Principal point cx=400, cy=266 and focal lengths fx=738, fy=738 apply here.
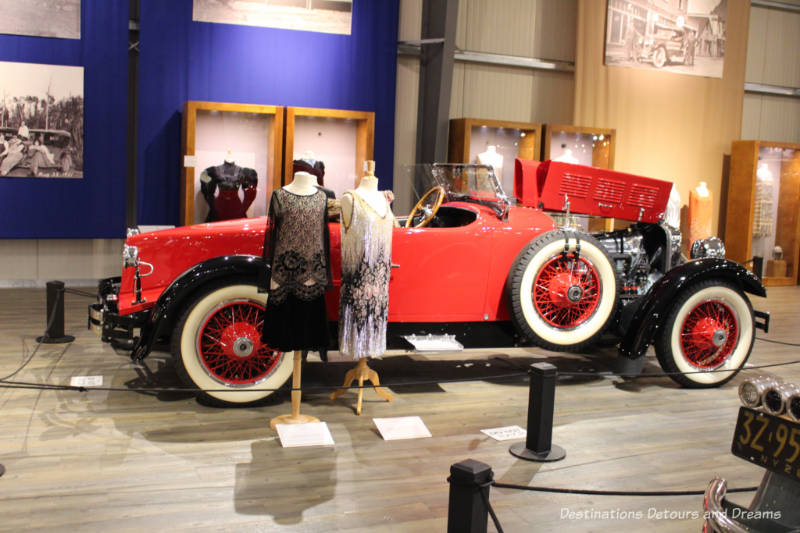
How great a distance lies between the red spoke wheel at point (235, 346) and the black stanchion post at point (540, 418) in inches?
58.4

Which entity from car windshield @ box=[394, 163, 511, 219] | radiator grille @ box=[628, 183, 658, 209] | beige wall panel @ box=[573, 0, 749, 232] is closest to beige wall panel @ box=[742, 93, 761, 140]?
beige wall panel @ box=[573, 0, 749, 232]

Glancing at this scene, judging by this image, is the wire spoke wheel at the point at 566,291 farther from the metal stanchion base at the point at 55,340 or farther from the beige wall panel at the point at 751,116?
the beige wall panel at the point at 751,116

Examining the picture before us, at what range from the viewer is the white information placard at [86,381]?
4.45 m

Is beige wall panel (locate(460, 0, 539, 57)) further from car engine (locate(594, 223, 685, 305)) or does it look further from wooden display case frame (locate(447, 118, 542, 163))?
car engine (locate(594, 223, 685, 305))

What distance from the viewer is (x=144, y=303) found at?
4.20 meters

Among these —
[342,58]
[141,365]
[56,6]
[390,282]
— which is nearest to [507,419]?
[390,282]

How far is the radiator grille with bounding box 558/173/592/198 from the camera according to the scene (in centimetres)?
506

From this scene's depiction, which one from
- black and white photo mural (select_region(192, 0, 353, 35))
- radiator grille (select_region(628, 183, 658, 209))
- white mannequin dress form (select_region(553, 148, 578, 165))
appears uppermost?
black and white photo mural (select_region(192, 0, 353, 35))

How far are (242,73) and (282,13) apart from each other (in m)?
0.83

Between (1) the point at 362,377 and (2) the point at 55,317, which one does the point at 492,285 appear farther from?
(2) the point at 55,317

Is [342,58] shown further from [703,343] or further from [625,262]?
[703,343]

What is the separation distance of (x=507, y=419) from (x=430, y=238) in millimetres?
1167

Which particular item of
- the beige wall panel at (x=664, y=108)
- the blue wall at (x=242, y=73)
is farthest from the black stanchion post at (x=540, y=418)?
the beige wall panel at (x=664, y=108)

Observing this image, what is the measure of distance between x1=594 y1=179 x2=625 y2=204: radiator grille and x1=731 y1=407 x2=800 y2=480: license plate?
124 inches
